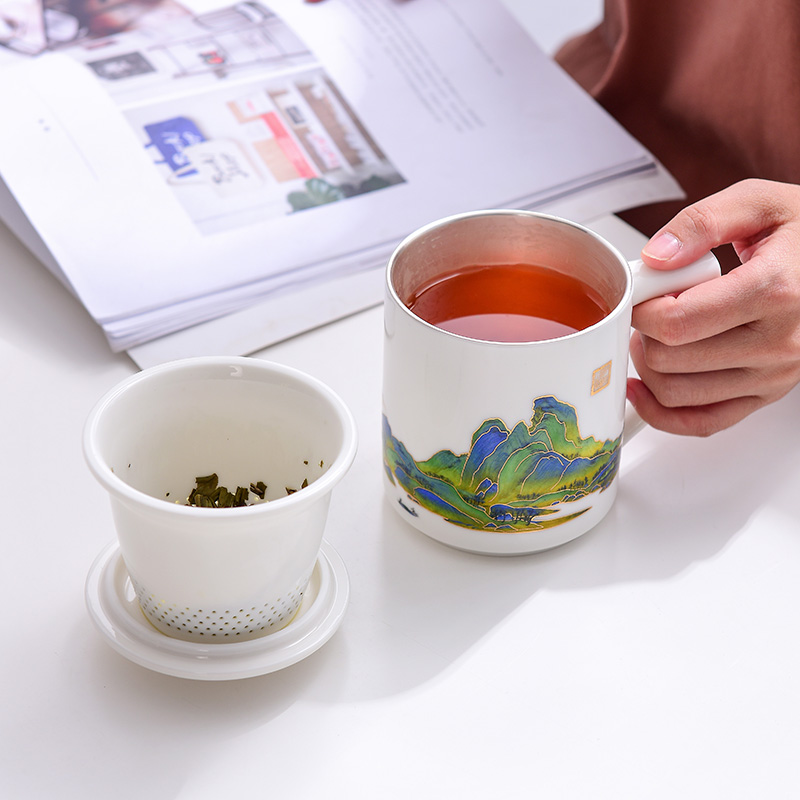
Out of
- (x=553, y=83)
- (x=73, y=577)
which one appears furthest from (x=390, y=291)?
(x=553, y=83)

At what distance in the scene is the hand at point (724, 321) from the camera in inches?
19.5

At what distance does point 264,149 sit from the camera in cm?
72

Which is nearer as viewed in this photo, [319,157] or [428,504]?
[428,504]

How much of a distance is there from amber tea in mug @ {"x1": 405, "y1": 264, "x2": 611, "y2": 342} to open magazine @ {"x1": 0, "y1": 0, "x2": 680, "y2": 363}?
17 centimetres

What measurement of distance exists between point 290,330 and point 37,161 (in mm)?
219

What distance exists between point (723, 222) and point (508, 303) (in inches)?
5.0

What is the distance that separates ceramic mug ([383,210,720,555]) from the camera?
0.44 metres

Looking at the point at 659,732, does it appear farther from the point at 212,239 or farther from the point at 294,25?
the point at 294,25

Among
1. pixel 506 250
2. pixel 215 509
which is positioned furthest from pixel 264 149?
pixel 215 509

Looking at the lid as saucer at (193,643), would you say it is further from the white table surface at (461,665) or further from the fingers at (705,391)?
the fingers at (705,391)

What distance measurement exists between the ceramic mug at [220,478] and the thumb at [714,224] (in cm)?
19

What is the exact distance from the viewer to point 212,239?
67 centimetres

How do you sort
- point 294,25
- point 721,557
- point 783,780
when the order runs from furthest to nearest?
point 294,25 → point 721,557 → point 783,780

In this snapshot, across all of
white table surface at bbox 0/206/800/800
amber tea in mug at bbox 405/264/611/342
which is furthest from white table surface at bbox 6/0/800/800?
amber tea in mug at bbox 405/264/611/342
